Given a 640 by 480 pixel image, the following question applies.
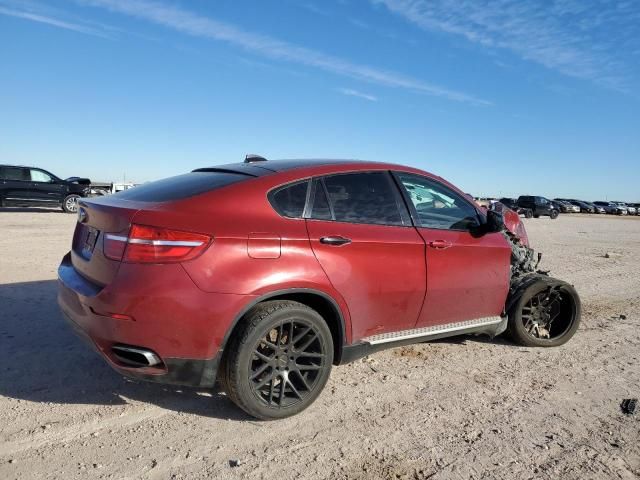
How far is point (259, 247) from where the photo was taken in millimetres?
3078

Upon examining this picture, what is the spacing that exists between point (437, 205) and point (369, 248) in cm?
104

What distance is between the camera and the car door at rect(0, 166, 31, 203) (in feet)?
61.1

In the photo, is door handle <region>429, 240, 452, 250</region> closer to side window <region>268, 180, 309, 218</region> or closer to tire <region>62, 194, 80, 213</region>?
side window <region>268, 180, 309, 218</region>

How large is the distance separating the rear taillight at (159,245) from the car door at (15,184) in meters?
18.7

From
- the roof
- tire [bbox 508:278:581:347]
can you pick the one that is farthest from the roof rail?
tire [bbox 508:278:581:347]

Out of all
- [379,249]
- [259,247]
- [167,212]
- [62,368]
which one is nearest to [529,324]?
[379,249]

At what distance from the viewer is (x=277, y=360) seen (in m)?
3.22

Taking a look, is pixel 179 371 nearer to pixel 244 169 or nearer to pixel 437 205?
pixel 244 169

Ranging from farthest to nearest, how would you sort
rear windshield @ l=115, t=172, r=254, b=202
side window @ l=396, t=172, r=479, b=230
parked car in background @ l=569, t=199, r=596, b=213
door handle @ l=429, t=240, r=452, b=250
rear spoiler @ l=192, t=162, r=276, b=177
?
1. parked car in background @ l=569, t=199, r=596, b=213
2. side window @ l=396, t=172, r=479, b=230
3. door handle @ l=429, t=240, r=452, b=250
4. rear spoiler @ l=192, t=162, r=276, b=177
5. rear windshield @ l=115, t=172, r=254, b=202

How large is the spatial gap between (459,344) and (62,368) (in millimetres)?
3417

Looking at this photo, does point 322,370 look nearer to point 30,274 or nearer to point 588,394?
point 588,394

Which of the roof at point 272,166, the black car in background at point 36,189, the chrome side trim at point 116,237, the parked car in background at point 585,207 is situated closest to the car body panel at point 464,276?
the roof at point 272,166

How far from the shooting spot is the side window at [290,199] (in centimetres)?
329

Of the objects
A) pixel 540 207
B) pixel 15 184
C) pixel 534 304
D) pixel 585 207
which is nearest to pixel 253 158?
pixel 534 304
